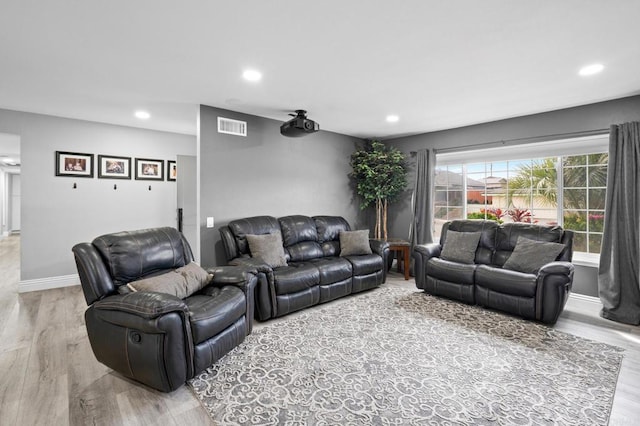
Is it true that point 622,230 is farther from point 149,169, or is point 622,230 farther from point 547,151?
point 149,169

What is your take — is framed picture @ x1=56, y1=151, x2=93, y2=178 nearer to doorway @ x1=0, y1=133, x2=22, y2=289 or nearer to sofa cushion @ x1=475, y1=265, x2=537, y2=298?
doorway @ x1=0, y1=133, x2=22, y2=289

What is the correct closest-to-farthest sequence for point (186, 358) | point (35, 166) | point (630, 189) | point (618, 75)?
point (186, 358), point (618, 75), point (630, 189), point (35, 166)

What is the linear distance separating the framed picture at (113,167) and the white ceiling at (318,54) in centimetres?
93

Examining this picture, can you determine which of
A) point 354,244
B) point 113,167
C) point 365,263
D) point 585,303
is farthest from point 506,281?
point 113,167

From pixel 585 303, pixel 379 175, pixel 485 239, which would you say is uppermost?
pixel 379 175

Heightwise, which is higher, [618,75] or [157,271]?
[618,75]

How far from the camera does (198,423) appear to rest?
1.79 meters

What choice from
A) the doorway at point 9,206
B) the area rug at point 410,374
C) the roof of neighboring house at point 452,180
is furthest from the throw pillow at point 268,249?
the doorway at point 9,206

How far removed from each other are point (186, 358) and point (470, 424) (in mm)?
1831

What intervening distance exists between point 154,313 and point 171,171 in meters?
4.12

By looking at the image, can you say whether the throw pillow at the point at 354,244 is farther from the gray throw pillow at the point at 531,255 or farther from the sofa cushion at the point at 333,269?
the gray throw pillow at the point at 531,255

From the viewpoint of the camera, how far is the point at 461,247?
13.6 feet

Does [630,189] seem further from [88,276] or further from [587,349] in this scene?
[88,276]

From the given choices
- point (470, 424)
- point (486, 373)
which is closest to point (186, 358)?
point (470, 424)
